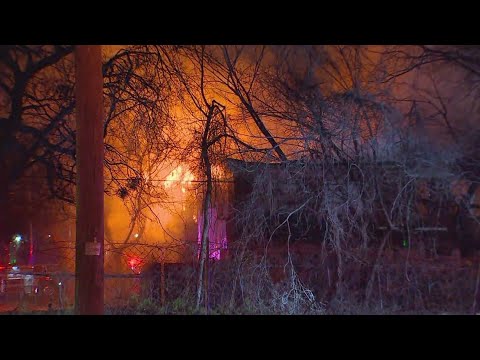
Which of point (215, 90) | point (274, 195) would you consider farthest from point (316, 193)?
point (215, 90)

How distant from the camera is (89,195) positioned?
25.0 feet

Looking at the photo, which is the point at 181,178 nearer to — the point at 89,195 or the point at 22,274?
the point at 89,195

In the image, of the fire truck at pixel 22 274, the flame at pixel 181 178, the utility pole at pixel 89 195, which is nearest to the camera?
the utility pole at pixel 89 195

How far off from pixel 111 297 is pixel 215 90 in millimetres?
4476

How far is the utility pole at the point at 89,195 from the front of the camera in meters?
7.56

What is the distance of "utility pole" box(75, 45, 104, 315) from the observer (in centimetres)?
756

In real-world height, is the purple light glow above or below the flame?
below

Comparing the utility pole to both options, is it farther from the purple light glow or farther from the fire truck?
the purple light glow

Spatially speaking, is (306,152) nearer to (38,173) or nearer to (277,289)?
(277,289)

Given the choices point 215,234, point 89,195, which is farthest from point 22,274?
point 89,195

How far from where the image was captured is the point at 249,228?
1073 cm

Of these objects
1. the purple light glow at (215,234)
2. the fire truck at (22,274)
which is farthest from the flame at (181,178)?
the fire truck at (22,274)

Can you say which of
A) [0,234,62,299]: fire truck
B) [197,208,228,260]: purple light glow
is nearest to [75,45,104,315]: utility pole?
[0,234,62,299]: fire truck

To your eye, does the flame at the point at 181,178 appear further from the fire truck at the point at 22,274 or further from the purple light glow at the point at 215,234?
the fire truck at the point at 22,274
